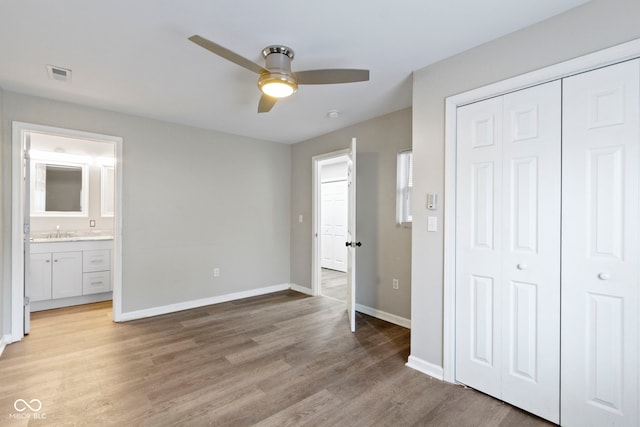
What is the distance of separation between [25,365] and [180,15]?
2978 mm

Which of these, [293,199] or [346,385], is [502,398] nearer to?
[346,385]

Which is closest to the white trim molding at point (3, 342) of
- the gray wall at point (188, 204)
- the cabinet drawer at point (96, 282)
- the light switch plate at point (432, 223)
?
the gray wall at point (188, 204)

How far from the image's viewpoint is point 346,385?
2.18 m

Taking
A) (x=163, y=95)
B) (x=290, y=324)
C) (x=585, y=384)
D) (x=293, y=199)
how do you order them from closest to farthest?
(x=585, y=384), (x=163, y=95), (x=290, y=324), (x=293, y=199)

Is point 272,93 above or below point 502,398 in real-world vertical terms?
above

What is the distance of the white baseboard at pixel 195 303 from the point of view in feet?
11.6

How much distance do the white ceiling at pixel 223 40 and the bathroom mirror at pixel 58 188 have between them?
7.10 feet

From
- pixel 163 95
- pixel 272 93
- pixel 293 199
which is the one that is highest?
pixel 163 95

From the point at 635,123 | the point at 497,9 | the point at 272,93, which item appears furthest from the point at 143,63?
the point at 635,123

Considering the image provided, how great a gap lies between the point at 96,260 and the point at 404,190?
4289 millimetres

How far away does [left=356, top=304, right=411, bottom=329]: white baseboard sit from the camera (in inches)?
131

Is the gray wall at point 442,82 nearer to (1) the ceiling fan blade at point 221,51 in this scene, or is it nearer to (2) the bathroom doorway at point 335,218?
(1) the ceiling fan blade at point 221,51

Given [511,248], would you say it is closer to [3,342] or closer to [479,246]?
[479,246]

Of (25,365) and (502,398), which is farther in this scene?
(25,365)
